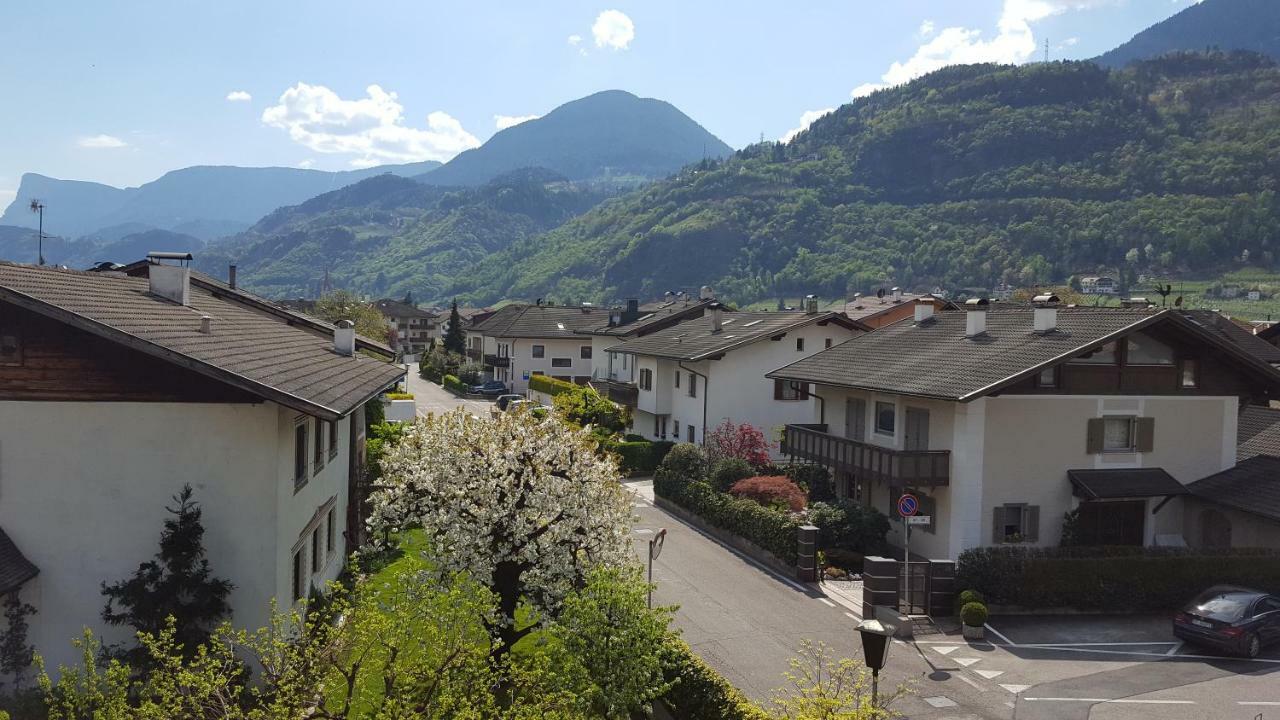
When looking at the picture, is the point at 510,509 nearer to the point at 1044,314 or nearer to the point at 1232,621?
the point at 1232,621

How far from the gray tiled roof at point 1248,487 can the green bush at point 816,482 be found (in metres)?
11.0

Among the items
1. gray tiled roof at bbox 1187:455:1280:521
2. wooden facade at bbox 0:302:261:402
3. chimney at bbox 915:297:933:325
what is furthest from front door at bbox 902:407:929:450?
wooden facade at bbox 0:302:261:402

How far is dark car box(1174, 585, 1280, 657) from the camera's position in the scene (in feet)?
67.8

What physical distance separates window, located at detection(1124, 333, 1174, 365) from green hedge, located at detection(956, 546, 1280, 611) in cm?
596

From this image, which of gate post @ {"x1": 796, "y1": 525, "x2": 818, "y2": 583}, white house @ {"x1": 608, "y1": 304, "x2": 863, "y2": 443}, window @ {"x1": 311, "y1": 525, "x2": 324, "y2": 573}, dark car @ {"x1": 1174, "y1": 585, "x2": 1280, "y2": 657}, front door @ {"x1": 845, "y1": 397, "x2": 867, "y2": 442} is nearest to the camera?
window @ {"x1": 311, "y1": 525, "x2": 324, "y2": 573}

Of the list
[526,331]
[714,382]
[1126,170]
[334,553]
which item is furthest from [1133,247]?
[334,553]

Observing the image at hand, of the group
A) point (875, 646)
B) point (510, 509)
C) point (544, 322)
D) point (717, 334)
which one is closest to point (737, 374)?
point (717, 334)

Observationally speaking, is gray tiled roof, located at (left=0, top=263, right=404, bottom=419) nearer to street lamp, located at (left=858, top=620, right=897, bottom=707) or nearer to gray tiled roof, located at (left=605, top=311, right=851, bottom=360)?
street lamp, located at (left=858, top=620, right=897, bottom=707)

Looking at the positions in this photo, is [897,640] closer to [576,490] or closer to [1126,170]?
[576,490]

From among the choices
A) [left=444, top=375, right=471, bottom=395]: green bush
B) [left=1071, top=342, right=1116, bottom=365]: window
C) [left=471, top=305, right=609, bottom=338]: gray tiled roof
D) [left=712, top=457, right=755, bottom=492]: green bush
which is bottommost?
[left=444, top=375, right=471, bottom=395]: green bush

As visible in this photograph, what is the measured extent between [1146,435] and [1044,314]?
14.9 feet

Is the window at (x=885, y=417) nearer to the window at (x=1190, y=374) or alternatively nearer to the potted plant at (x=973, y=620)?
the window at (x=1190, y=374)

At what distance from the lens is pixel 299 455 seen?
18.6m

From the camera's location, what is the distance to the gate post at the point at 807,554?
87.2 ft
